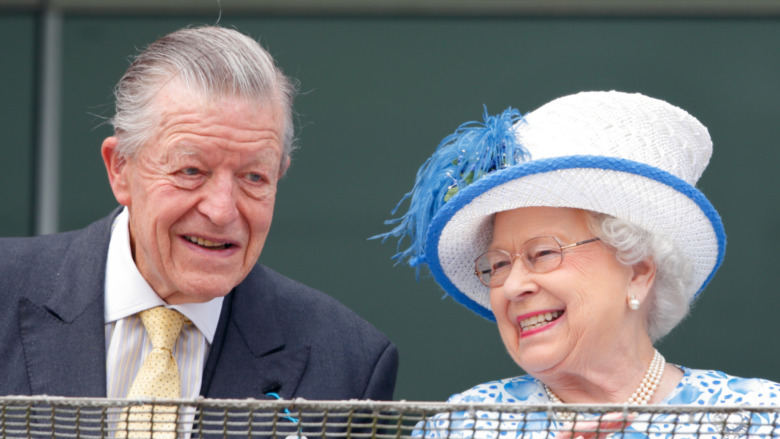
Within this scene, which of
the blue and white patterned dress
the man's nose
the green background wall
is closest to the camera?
the blue and white patterned dress

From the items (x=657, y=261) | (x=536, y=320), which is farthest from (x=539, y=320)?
(x=657, y=261)

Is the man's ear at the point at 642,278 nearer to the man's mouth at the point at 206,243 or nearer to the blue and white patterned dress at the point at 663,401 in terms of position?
the blue and white patterned dress at the point at 663,401

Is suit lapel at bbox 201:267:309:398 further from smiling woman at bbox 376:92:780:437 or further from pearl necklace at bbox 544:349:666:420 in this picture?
pearl necklace at bbox 544:349:666:420

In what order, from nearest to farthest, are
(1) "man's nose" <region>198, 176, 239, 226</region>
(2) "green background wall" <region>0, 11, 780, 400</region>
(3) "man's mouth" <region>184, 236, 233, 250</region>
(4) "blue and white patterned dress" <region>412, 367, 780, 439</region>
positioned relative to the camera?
(4) "blue and white patterned dress" <region>412, 367, 780, 439</region> < (1) "man's nose" <region>198, 176, 239, 226</region> < (3) "man's mouth" <region>184, 236, 233, 250</region> < (2) "green background wall" <region>0, 11, 780, 400</region>

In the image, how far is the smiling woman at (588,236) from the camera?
259cm

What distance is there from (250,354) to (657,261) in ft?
3.63

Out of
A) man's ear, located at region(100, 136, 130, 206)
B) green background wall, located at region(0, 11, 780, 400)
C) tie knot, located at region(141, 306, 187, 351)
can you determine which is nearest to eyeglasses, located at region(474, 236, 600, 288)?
tie knot, located at region(141, 306, 187, 351)

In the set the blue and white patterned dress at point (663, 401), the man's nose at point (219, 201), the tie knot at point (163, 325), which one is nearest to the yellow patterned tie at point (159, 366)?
the tie knot at point (163, 325)

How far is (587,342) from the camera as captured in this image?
8.60ft

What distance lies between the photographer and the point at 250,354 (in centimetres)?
290

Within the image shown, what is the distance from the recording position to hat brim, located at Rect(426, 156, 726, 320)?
2.55 metres

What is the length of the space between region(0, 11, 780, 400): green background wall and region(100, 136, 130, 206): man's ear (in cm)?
251

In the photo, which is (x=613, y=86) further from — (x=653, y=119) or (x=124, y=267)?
(x=124, y=267)

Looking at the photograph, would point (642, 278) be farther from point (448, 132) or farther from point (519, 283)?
point (448, 132)
